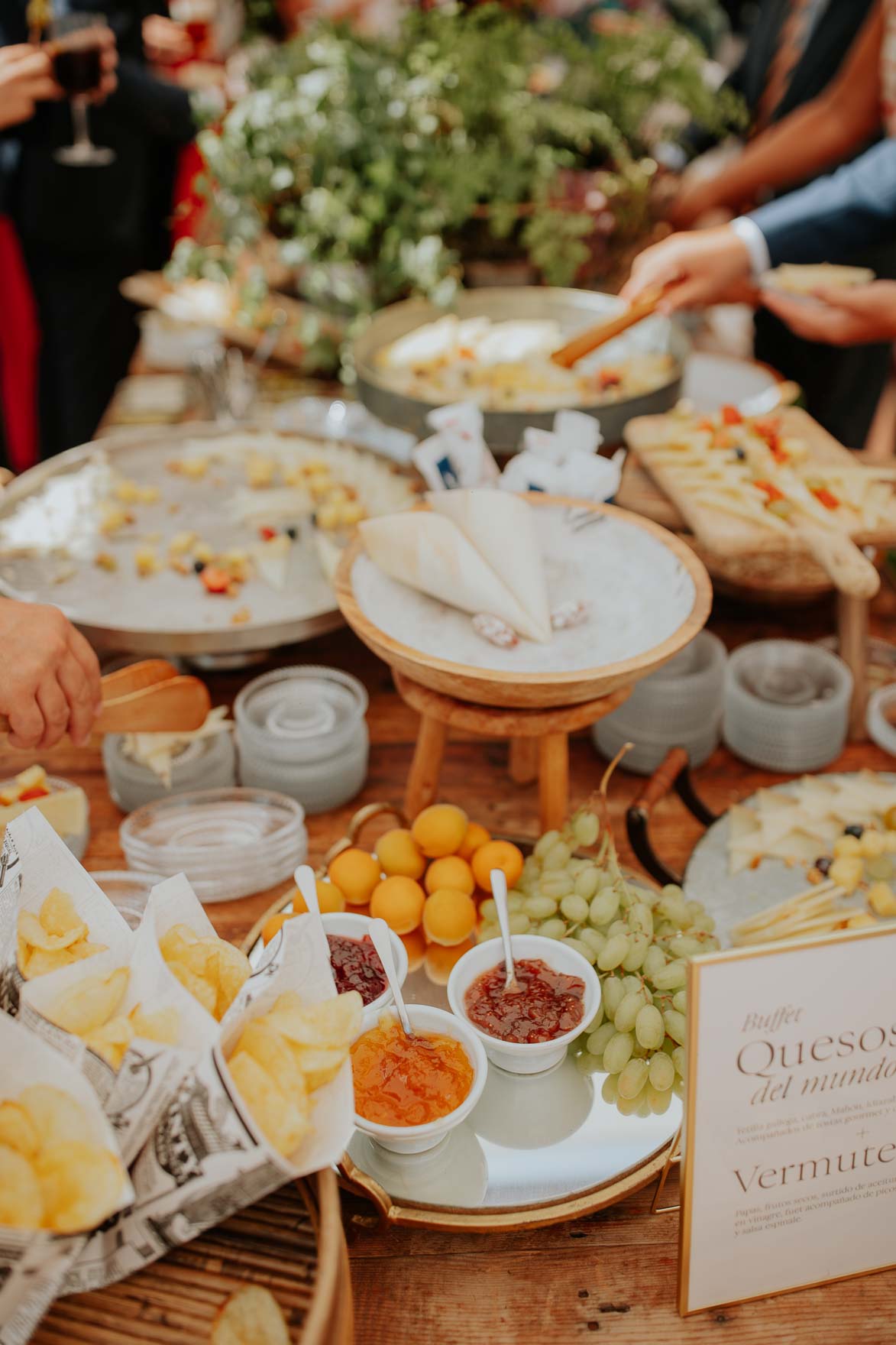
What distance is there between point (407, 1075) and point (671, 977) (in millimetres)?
294

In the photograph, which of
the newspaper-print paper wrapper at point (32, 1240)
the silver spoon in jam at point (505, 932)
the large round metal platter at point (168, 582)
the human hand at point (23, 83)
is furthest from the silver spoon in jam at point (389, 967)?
the human hand at point (23, 83)

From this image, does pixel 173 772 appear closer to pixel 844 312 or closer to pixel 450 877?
pixel 450 877

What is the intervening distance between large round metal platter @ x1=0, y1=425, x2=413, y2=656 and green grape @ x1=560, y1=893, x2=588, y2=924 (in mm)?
727

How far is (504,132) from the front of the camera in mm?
2719

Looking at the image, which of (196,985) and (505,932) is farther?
(505,932)

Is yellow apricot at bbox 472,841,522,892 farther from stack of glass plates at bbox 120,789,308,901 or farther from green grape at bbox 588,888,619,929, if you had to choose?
stack of glass plates at bbox 120,789,308,901

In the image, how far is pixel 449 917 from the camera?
122 cm

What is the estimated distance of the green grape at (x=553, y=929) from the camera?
3.78 feet

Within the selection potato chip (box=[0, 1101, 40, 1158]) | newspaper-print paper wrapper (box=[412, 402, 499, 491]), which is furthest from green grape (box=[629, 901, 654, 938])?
newspaper-print paper wrapper (box=[412, 402, 499, 491])

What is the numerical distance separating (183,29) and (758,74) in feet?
7.85

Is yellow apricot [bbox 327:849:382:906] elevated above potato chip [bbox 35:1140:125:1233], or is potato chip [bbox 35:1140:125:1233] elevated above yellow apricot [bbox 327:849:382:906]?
potato chip [bbox 35:1140:125:1233]

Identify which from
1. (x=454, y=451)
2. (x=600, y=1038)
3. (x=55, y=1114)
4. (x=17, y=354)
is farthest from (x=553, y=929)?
(x=17, y=354)

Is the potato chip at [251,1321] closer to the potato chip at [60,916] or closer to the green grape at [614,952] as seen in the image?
the potato chip at [60,916]

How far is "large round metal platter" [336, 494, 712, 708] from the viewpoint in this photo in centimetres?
121
